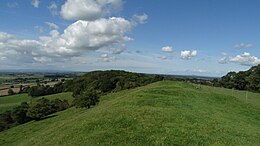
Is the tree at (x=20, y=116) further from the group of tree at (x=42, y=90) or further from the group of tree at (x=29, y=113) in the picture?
the group of tree at (x=42, y=90)

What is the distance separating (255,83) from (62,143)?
313 ft

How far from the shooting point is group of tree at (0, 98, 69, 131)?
6756 cm

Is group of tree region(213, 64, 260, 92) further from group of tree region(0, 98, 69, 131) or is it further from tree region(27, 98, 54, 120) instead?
tree region(27, 98, 54, 120)

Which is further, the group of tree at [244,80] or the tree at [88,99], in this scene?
the group of tree at [244,80]

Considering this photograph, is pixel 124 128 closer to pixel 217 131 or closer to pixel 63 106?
pixel 217 131

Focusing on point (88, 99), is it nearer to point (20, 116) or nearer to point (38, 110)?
point (38, 110)

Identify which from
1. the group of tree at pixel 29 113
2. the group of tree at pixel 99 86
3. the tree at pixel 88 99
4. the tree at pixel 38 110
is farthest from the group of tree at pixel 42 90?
the tree at pixel 88 99

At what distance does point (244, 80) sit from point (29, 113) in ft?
284

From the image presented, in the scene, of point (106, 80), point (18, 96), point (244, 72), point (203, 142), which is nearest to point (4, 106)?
point (18, 96)

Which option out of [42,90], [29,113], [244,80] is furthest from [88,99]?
[42,90]

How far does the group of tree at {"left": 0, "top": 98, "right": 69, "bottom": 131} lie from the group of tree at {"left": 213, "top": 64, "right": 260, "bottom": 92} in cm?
7022

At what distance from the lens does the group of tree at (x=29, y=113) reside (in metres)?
67.6

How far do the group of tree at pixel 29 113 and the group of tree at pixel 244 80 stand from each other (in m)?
70.2

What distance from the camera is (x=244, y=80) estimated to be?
112250mm
